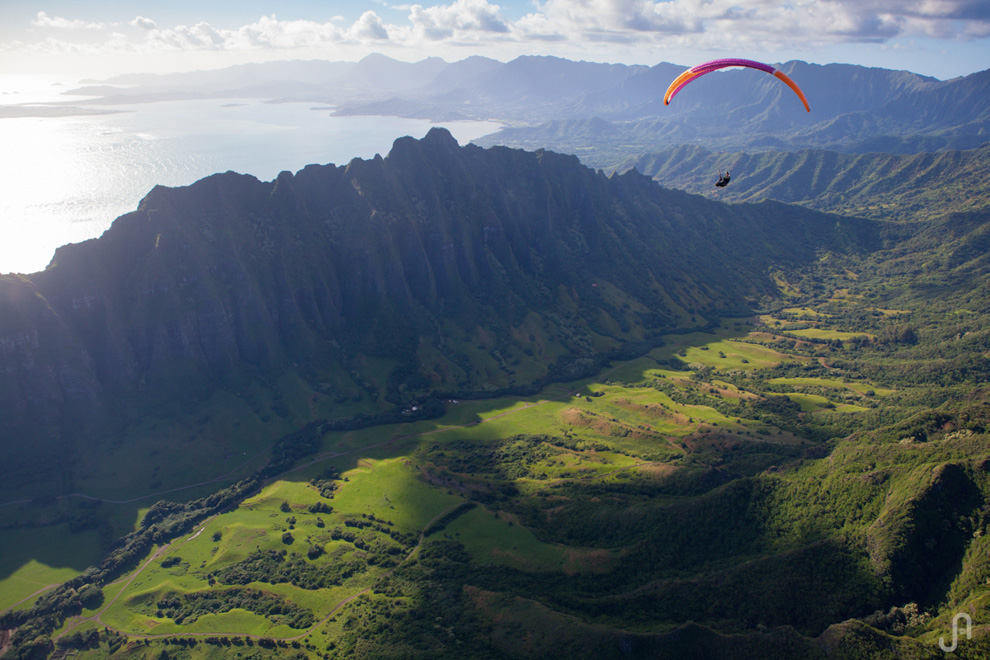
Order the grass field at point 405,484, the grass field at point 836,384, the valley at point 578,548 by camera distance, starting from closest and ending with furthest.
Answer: the valley at point 578,548
the grass field at point 405,484
the grass field at point 836,384

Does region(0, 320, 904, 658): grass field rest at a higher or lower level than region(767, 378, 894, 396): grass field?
lower

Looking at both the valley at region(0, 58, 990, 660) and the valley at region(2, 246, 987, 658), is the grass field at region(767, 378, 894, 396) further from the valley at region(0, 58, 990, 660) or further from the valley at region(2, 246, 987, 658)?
the valley at region(2, 246, 987, 658)

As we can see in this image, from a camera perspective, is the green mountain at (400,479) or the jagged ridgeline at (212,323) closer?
the green mountain at (400,479)

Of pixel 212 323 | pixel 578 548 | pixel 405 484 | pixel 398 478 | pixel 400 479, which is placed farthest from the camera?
pixel 212 323


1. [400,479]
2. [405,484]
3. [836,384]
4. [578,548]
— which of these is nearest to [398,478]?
[400,479]

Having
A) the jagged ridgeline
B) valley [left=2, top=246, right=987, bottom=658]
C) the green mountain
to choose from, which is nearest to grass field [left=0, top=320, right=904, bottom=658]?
valley [left=2, top=246, right=987, bottom=658]

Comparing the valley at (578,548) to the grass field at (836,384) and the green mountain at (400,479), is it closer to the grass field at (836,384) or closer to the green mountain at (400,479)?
the green mountain at (400,479)

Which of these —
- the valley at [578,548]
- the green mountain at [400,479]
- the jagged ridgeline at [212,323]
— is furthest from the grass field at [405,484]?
the jagged ridgeline at [212,323]

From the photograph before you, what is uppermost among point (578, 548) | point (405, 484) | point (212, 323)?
point (212, 323)

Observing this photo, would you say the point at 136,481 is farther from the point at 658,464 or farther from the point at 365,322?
the point at 658,464

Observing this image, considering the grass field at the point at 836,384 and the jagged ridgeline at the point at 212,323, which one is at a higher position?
the jagged ridgeline at the point at 212,323

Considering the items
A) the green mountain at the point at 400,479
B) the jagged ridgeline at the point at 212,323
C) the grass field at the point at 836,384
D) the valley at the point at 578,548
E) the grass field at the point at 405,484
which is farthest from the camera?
the grass field at the point at 836,384

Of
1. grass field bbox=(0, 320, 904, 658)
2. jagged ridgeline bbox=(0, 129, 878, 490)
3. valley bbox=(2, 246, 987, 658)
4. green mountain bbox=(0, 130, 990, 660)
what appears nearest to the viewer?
valley bbox=(2, 246, 987, 658)

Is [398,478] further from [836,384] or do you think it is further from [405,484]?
[836,384]
